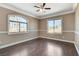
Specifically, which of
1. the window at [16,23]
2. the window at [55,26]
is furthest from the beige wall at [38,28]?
the window at [55,26]

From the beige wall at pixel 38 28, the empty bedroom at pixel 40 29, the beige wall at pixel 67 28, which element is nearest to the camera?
the empty bedroom at pixel 40 29

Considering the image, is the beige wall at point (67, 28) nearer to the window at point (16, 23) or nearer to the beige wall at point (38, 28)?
the beige wall at point (38, 28)

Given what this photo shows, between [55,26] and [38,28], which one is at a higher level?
[55,26]

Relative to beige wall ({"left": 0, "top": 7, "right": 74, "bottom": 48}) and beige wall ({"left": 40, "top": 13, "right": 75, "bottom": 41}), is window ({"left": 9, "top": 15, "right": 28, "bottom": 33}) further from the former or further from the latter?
beige wall ({"left": 40, "top": 13, "right": 75, "bottom": 41})

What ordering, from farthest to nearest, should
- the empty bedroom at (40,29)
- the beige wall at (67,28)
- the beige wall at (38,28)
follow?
the beige wall at (67,28), the beige wall at (38,28), the empty bedroom at (40,29)

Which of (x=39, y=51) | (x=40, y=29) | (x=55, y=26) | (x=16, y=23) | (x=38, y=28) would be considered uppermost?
(x=16, y=23)

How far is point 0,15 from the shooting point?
118 inches

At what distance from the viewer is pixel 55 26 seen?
5359 millimetres

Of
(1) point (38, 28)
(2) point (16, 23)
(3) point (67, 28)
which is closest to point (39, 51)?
(2) point (16, 23)

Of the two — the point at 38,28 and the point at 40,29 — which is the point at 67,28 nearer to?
the point at 40,29

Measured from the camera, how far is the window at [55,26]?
16.4ft

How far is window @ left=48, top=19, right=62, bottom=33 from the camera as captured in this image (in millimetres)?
4996

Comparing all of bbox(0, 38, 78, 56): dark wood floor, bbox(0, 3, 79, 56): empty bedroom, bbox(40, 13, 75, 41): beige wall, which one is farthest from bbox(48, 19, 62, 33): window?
bbox(0, 38, 78, 56): dark wood floor

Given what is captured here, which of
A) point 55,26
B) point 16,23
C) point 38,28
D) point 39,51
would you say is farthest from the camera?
point 38,28
